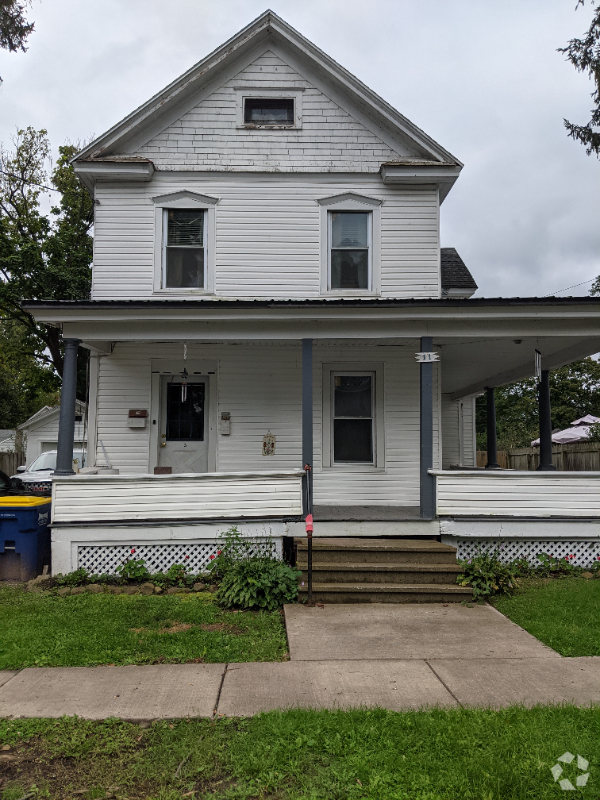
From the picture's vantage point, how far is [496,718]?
12.7ft

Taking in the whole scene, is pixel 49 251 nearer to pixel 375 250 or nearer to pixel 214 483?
pixel 375 250

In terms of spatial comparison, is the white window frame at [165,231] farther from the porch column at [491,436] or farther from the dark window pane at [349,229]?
the porch column at [491,436]

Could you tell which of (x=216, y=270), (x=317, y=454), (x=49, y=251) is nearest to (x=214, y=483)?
(x=317, y=454)

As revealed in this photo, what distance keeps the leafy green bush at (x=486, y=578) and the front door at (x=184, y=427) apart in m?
4.62

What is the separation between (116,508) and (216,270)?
444 centimetres

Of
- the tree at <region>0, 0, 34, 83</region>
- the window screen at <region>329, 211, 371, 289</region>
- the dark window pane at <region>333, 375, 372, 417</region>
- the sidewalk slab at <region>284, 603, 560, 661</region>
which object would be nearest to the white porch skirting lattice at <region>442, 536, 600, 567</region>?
the sidewalk slab at <region>284, 603, 560, 661</region>

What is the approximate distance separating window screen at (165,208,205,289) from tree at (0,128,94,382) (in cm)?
1042

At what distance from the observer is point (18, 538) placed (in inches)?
312

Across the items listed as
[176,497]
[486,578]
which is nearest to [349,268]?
[176,497]

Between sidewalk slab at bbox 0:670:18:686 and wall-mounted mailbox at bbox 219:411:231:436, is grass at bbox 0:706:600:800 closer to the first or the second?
sidewalk slab at bbox 0:670:18:686

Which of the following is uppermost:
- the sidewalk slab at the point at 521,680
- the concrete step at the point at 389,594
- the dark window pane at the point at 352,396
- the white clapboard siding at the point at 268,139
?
the white clapboard siding at the point at 268,139

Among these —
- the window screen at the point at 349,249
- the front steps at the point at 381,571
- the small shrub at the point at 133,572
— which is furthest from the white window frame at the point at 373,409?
the small shrub at the point at 133,572

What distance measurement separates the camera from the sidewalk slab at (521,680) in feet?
14.2

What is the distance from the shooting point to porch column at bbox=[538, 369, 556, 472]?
1145cm
